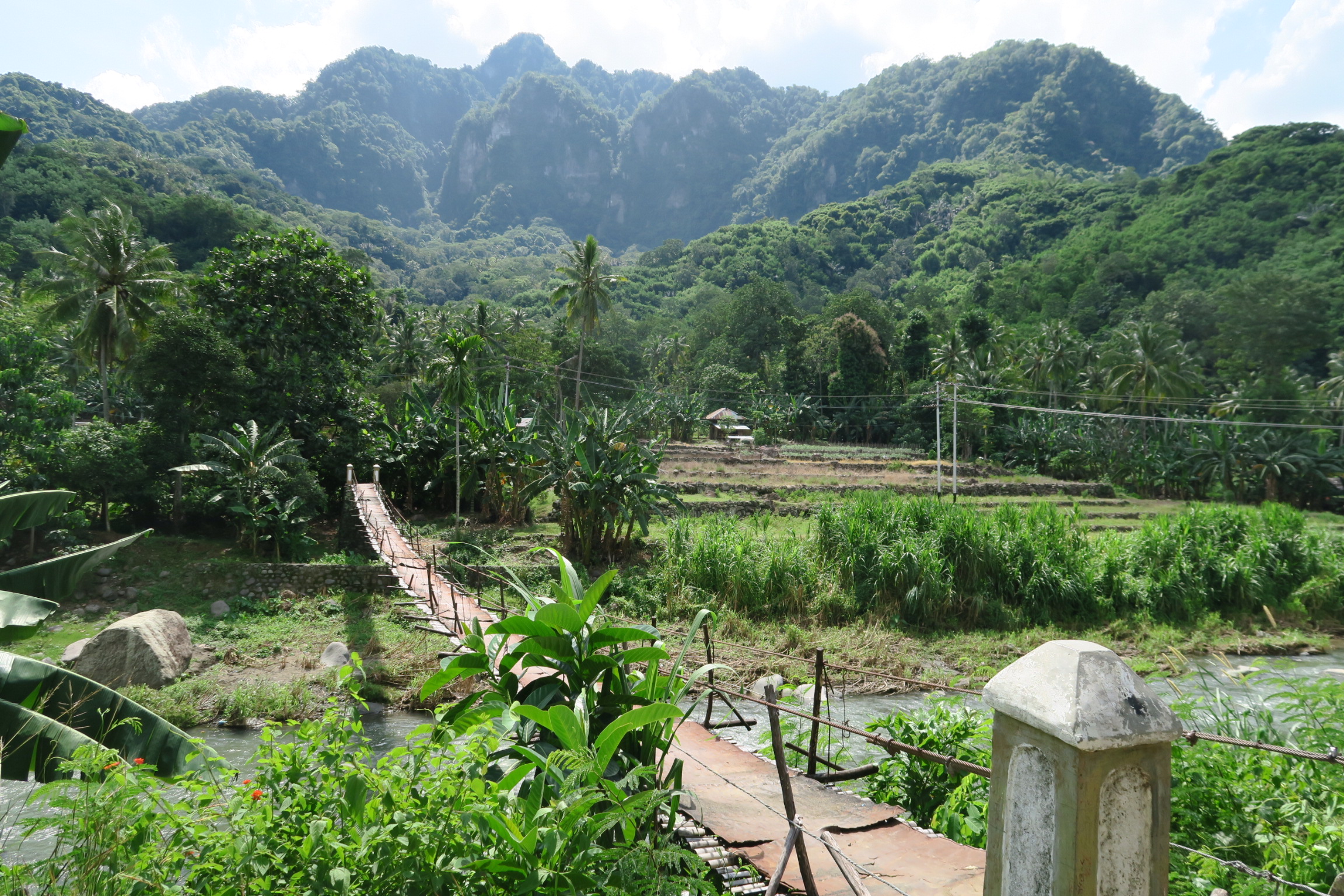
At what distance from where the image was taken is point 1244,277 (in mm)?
39875

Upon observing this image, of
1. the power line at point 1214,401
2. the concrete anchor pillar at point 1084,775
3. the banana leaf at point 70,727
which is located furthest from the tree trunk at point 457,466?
the power line at point 1214,401

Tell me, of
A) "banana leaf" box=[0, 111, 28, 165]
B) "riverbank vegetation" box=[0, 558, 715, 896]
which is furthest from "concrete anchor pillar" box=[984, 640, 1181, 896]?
"banana leaf" box=[0, 111, 28, 165]

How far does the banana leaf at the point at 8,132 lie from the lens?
2775mm

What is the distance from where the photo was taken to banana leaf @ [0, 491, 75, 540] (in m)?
3.27

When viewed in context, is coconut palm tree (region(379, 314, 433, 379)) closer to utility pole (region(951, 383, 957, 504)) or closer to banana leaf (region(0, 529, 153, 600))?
utility pole (region(951, 383, 957, 504))

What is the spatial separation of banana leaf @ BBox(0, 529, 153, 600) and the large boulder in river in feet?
26.7

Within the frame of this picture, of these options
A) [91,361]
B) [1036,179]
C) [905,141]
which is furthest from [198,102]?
[91,361]

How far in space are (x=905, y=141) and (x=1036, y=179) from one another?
63.0 metres

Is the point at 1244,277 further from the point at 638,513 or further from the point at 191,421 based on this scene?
the point at 191,421

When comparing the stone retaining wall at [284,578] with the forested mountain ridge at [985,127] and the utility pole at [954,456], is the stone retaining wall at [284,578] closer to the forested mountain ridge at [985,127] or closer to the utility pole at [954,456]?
the utility pole at [954,456]

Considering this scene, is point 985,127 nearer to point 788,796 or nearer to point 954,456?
point 954,456

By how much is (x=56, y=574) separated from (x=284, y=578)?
1189 cm

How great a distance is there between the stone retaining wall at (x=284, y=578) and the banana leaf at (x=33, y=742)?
37.6 feet

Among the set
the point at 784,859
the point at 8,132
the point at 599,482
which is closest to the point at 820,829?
the point at 784,859
